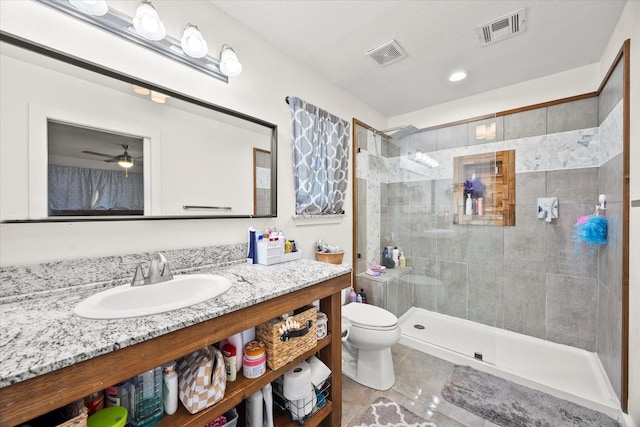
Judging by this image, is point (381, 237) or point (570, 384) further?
point (381, 237)

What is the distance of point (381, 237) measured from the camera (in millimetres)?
2861

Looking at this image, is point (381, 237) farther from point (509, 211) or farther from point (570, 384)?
point (570, 384)

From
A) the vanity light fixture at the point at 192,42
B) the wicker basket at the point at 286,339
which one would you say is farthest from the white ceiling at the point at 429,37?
the wicker basket at the point at 286,339

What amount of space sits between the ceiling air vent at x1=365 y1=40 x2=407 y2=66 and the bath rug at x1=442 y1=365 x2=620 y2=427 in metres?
2.43

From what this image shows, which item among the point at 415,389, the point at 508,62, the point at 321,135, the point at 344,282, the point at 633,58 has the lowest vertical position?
the point at 415,389

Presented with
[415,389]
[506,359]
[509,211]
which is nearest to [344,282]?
[415,389]

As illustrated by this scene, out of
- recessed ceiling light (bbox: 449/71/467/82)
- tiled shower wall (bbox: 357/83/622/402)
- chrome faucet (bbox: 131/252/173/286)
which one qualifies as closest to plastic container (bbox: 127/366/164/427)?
chrome faucet (bbox: 131/252/173/286)

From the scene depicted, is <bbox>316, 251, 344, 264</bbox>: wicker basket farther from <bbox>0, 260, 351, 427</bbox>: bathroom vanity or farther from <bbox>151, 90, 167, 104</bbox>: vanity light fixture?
<bbox>151, 90, 167, 104</bbox>: vanity light fixture

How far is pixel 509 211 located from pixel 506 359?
1285mm

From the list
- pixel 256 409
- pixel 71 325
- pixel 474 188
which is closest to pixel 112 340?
pixel 71 325

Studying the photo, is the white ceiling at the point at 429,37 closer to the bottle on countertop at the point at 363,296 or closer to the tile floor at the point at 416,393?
the bottle on countertop at the point at 363,296

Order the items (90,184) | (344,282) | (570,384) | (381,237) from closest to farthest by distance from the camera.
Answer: (90,184) → (344,282) → (570,384) → (381,237)

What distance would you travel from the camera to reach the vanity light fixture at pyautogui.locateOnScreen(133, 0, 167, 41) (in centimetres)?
109

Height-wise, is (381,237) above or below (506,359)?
above
